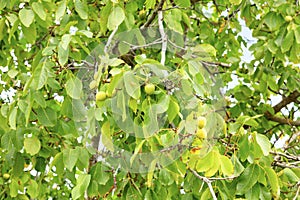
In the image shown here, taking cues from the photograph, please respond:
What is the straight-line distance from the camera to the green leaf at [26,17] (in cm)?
157

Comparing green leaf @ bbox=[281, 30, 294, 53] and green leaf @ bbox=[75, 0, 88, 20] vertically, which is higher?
green leaf @ bbox=[75, 0, 88, 20]

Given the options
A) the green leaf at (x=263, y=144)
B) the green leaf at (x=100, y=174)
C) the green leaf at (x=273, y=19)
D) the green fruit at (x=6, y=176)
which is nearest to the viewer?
the green leaf at (x=263, y=144)

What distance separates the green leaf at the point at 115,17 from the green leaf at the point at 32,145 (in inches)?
16.7

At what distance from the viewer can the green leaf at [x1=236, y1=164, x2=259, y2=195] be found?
139 cm

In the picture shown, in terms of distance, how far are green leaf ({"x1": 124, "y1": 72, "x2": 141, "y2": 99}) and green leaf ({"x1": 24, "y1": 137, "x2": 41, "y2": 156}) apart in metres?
0.59

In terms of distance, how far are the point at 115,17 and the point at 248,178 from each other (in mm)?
544

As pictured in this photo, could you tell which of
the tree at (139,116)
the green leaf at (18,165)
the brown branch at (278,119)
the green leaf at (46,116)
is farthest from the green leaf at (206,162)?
the brown branch at (278,119)

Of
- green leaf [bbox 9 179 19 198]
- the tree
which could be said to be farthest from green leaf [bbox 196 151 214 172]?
green leaf [bbox 9 179 19 198]

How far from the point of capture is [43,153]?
1.83 m

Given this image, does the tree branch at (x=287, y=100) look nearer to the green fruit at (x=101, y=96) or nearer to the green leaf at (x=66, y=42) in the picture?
the green leaf at (x=66, y=42)

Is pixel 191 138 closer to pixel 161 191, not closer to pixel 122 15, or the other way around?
pixel 161 191

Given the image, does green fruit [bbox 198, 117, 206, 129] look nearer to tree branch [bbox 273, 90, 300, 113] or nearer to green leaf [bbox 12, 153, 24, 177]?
green leaf [bbox 12, 153, 24, 177]

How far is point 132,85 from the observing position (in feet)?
3.68

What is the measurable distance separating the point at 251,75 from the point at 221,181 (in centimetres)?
111
